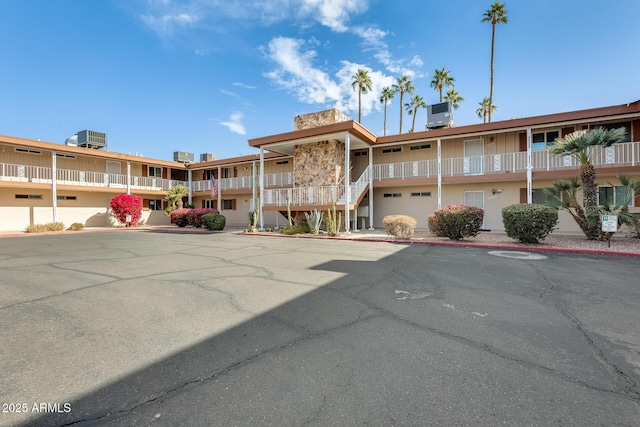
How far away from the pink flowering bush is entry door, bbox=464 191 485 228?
2481cm

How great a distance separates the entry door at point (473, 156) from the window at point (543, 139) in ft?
8.34

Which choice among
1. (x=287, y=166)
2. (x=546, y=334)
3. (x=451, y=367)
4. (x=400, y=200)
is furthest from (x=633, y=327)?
(x=287, y=166)

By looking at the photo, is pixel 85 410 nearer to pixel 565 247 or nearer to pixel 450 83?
pixel 565 247

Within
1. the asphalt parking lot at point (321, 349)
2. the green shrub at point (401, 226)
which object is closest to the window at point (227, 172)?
the green shrub at point (401, 226)

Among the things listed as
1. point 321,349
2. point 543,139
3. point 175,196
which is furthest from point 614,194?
point 175,196

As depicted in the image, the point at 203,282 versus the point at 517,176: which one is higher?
the point at 517,176

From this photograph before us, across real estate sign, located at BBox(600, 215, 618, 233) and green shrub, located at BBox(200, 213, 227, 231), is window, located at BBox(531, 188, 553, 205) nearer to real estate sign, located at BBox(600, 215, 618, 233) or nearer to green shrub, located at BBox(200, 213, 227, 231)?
real estate sign, located at BBox(600, 215, 618, 233)

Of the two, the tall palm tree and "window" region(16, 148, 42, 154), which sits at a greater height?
the tall palm tree

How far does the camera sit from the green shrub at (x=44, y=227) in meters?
19.6

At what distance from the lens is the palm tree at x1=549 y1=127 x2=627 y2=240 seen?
11.1 metres

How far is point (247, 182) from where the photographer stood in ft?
82.6


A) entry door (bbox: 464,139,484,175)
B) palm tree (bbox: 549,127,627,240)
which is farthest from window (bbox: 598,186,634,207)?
entry door (bbox: 464,139,484,175)

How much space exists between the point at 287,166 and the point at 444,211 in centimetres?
1438

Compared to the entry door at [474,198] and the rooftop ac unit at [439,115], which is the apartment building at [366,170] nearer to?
the entry door at [474,198]
